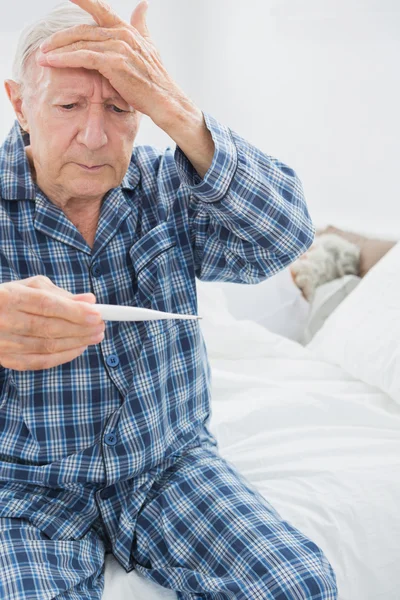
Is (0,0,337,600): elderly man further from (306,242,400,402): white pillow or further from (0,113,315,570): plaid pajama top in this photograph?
(306,242,400,402): white pillow

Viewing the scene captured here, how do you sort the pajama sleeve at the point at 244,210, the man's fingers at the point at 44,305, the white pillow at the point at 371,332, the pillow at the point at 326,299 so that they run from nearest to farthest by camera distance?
1. the man's fingers at the point at 44,305
2. the pajama sleeve at the point at 244,210
3. the white pillow at the point at 371,332
4. the pillow at the point at 326,299

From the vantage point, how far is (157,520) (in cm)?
114

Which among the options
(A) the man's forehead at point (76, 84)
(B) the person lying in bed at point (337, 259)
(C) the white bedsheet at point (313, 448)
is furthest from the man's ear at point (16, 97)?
(B) the person lying in bed at point (337, 259)

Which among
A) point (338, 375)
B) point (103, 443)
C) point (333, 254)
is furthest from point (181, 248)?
point (333, 254)

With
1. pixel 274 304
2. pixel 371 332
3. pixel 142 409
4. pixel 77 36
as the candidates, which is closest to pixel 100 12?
pixel 77 36

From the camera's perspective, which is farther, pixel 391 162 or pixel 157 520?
A: pixel 391 162

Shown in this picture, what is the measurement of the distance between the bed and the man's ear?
30.4 inches

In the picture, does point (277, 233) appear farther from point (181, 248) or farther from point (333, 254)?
point (333, 254)

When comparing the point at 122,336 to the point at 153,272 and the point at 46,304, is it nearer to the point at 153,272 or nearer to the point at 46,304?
the point at 153,272

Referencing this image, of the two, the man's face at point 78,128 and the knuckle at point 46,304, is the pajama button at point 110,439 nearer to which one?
the knuckle at point 46,304

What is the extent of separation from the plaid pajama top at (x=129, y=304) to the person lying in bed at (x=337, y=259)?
1.03 m

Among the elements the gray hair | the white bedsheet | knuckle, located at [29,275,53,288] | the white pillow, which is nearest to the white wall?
the white pillow

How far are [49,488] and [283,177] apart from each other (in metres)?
0.67

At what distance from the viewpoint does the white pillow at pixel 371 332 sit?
1.75 m
